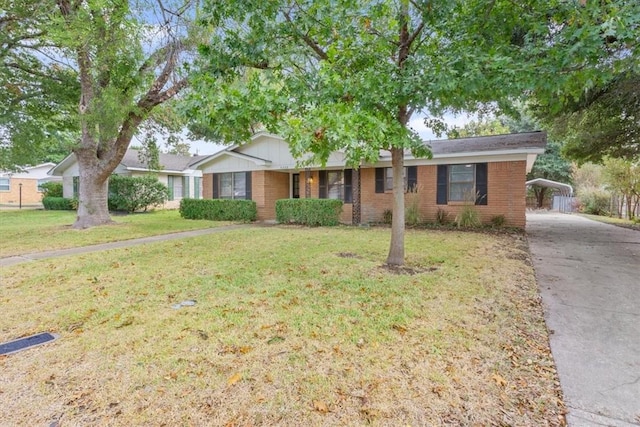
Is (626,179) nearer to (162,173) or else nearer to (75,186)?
(162,173)

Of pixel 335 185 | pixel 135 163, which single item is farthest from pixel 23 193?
pixel 335 185

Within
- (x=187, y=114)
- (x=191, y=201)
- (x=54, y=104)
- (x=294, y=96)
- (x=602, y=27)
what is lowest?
(x=191, y=201)

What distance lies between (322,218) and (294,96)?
876 cm

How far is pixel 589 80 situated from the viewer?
14.4ft

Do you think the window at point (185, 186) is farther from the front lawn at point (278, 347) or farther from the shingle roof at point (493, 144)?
the front lawn at point (278, 347)

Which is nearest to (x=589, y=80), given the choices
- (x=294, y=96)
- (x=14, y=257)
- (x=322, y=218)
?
Result: (x=294, y=96)

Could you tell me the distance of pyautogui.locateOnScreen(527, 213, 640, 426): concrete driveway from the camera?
2445 millimetres

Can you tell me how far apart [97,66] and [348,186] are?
9.89 meters

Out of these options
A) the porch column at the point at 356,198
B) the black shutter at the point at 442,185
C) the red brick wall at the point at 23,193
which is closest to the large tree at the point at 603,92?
the black shutter at the point at 442,185

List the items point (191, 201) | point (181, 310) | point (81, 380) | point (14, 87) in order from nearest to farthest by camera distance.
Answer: point (81, 380) < point (181, 310) < point (14, 87) < point (191, 201)

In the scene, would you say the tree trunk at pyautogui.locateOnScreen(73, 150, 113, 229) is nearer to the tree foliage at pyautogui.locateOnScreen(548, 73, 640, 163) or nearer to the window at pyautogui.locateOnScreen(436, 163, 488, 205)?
the window at pyautogui.locateOnScreen(436, 163, 488, 205)

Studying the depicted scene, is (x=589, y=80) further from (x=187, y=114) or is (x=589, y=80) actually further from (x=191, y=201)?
(x=191, y=201)

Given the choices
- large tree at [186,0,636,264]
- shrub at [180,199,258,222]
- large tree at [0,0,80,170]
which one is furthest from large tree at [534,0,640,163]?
large tree at [0,0,80,170]

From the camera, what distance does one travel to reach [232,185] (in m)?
17.0
